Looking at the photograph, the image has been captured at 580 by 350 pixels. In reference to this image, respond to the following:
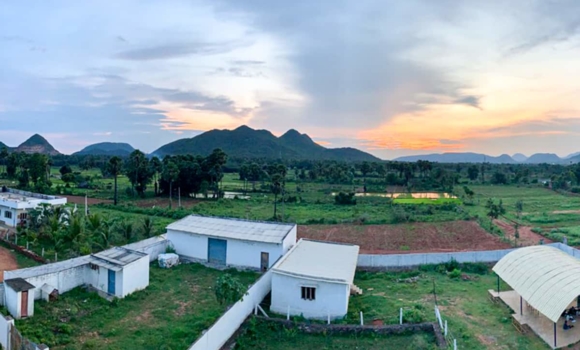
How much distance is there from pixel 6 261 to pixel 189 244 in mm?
9032

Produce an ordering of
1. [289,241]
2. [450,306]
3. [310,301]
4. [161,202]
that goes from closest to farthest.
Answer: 1. [310,301]
2. [450,306]
3. [289,241]
4. [161,202]

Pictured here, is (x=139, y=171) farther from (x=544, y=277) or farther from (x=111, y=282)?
(x=544, y=277)

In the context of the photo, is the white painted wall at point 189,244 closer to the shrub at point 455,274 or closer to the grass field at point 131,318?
the grass field at point 131,318

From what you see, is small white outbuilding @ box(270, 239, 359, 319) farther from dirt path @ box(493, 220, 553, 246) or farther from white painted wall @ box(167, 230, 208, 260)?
dirt path @ box(493, 220, 553, 246)

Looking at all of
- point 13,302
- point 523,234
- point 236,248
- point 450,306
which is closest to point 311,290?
point 450,306

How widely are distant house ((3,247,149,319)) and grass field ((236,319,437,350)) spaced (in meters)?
5.73

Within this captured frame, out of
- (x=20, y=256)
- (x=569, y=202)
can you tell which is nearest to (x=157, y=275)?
(x=20, y=256)

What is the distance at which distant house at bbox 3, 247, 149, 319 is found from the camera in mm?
13594

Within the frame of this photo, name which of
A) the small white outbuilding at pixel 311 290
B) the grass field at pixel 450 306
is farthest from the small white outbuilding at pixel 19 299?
the grass field at pixel 450 306

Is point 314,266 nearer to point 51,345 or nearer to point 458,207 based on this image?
point 51,345

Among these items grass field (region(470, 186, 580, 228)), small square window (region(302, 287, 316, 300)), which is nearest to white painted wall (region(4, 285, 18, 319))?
small square window (region(302, 287, 316, 300))

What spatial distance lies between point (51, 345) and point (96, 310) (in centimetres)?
286

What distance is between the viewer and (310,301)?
1492cm

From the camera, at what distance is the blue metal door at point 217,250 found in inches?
816
